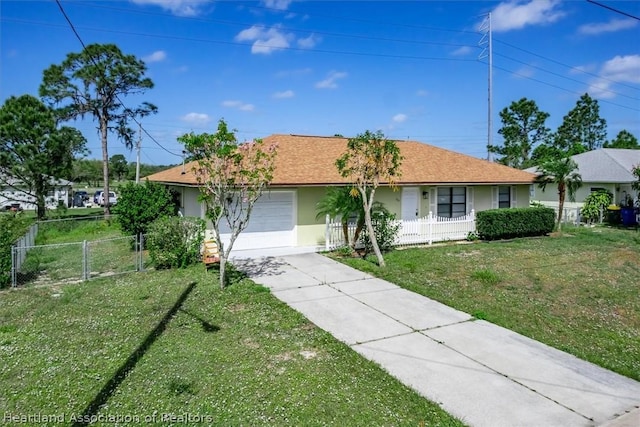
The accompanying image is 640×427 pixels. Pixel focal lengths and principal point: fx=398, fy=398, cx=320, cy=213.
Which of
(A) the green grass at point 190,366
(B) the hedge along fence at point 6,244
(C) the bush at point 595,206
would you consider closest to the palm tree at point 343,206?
(A) the green grass at point 190,366

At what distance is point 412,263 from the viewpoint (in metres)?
12.3

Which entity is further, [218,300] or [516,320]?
[218,300]

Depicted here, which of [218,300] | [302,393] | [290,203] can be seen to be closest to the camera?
[302,393]

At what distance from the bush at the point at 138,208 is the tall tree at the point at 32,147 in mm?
15162

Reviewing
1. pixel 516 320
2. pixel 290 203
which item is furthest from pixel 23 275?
pixel 516 320

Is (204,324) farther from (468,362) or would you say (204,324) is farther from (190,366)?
(468,362)

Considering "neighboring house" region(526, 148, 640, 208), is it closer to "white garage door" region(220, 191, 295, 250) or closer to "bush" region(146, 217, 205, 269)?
"white garage door" region(220, 191, 295, 250)

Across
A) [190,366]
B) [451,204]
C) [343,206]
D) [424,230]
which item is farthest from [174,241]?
[451,204]

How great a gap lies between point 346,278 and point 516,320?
4319 mm

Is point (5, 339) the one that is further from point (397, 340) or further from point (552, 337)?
point (552, 337)

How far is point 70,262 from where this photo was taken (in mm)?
12820

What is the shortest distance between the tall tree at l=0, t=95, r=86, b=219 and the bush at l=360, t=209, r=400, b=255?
2235 centimetres

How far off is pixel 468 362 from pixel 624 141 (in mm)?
63278

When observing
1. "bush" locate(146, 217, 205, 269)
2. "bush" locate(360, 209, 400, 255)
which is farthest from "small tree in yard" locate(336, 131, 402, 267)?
"bush" locate(146, 217, 205, 269)
